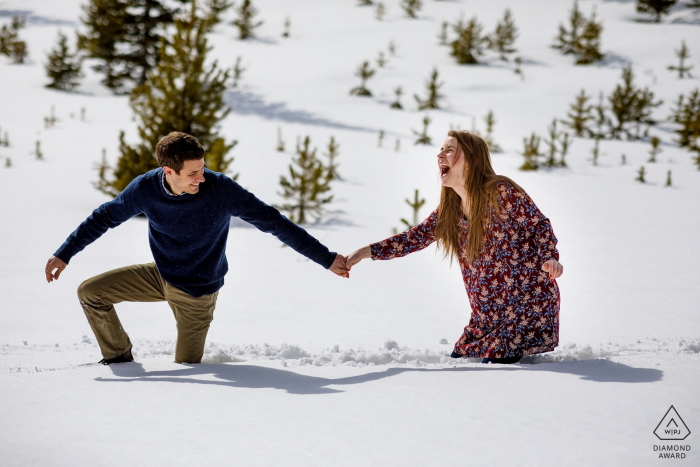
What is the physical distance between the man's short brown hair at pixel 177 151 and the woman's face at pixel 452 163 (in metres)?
1.30

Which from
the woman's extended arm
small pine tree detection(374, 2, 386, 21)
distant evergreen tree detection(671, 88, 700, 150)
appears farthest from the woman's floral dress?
small pine tree detection(374, 2, 386, 21)

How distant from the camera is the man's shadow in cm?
266

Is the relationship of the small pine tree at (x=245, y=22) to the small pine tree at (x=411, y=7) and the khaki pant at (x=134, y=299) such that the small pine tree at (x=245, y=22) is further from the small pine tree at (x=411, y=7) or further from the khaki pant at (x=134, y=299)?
the khaki pant at (x=134, y=299)

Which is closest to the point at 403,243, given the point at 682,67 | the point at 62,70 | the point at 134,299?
the point at 134,299

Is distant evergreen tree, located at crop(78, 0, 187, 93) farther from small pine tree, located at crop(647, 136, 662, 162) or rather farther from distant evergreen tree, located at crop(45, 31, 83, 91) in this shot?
small pine tree, located at crop(647, 136, 662, 162)

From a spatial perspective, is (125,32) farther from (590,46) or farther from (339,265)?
(339,265)

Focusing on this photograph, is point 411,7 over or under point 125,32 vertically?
over

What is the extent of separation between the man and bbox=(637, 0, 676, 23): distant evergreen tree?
30.1 meters

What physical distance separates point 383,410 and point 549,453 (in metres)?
0.65

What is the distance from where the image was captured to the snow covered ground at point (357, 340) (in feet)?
6.64

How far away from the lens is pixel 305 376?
2949 mm

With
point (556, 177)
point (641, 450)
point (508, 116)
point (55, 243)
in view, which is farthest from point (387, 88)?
point (641, 450)

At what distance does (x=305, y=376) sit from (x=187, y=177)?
1162mm

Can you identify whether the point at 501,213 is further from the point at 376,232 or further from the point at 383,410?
the point at 376,232
